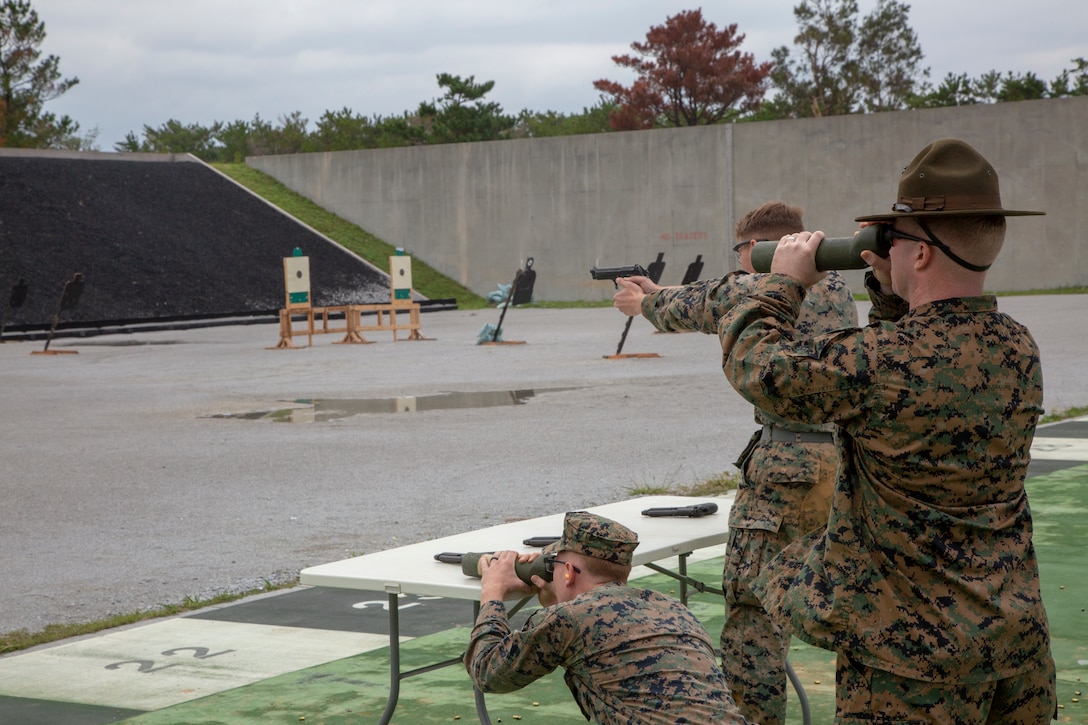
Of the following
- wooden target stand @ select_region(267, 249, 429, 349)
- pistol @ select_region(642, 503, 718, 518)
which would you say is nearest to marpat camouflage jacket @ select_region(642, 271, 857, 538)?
pistol @ select_region(642, 503, 718, 518)

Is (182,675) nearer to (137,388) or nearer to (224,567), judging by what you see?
(224,567)

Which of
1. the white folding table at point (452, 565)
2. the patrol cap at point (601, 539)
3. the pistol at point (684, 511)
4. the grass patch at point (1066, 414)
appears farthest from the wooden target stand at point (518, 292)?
the patrol cap at point (601, 539)

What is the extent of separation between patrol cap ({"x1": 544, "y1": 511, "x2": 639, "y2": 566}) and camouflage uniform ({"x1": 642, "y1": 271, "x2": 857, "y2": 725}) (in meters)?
0.69

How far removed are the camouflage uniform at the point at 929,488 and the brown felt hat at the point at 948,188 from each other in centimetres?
16

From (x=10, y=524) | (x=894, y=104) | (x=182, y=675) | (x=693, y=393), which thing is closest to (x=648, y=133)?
(x=894, y=104)

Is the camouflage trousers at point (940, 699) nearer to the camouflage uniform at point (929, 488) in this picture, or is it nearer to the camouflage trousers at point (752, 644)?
the camouflage uniform at point (929, 488)

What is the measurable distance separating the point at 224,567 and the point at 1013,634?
517cm

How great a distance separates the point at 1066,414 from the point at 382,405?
678 centimetres

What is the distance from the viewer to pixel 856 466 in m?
2.47

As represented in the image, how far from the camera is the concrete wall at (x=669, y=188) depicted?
33.6 m

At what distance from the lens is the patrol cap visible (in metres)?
3.07

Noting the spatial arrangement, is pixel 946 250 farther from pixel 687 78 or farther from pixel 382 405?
pixel 687 78

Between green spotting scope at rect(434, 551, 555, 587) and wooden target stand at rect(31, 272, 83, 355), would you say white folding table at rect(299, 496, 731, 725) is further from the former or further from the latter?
wooden target stand at rect(31, 272, 83, 355)

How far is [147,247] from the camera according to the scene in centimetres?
3462
